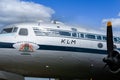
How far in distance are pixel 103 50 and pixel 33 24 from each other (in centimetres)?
429

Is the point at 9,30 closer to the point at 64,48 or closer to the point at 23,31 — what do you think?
the point at 23,31

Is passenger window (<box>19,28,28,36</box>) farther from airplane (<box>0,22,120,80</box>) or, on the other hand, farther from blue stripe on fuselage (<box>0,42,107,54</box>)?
blue stripe on fuselage (<box>0,42,107,54</box>)

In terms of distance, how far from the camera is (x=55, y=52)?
47.8 feet

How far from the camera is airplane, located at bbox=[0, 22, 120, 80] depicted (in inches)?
544

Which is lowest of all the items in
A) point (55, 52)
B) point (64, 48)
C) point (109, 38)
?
point (55, 52)

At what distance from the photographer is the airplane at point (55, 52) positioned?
13820 mm

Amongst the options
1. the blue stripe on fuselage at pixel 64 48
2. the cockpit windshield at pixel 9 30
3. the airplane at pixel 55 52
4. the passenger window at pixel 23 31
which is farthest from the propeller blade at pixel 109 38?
the cockpit windshield at pixel 9 30

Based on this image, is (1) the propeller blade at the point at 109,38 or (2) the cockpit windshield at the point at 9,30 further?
(1) the propeller blade at the point at 109,38

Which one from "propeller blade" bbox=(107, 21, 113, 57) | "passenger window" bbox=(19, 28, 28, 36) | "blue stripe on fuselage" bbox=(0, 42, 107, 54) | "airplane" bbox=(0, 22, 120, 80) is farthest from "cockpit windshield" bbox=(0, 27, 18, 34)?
"propeller blade" bbox=(107, 21, 113, 57)

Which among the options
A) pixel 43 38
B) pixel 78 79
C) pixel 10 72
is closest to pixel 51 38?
pixel 43 38

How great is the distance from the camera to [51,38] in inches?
578

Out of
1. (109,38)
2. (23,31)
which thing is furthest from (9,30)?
(109,38)

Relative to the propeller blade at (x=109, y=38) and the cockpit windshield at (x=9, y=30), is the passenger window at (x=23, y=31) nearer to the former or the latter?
the cockpit windshield at (x=9, y=30)

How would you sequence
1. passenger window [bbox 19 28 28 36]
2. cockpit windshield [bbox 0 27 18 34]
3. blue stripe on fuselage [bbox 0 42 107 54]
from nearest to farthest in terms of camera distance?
blue stripe on fuselage [bbox 0 42 107 54], passenger window [bbox 19 28 28 36], cockpit windshield [bbox 0 27 18 34]
